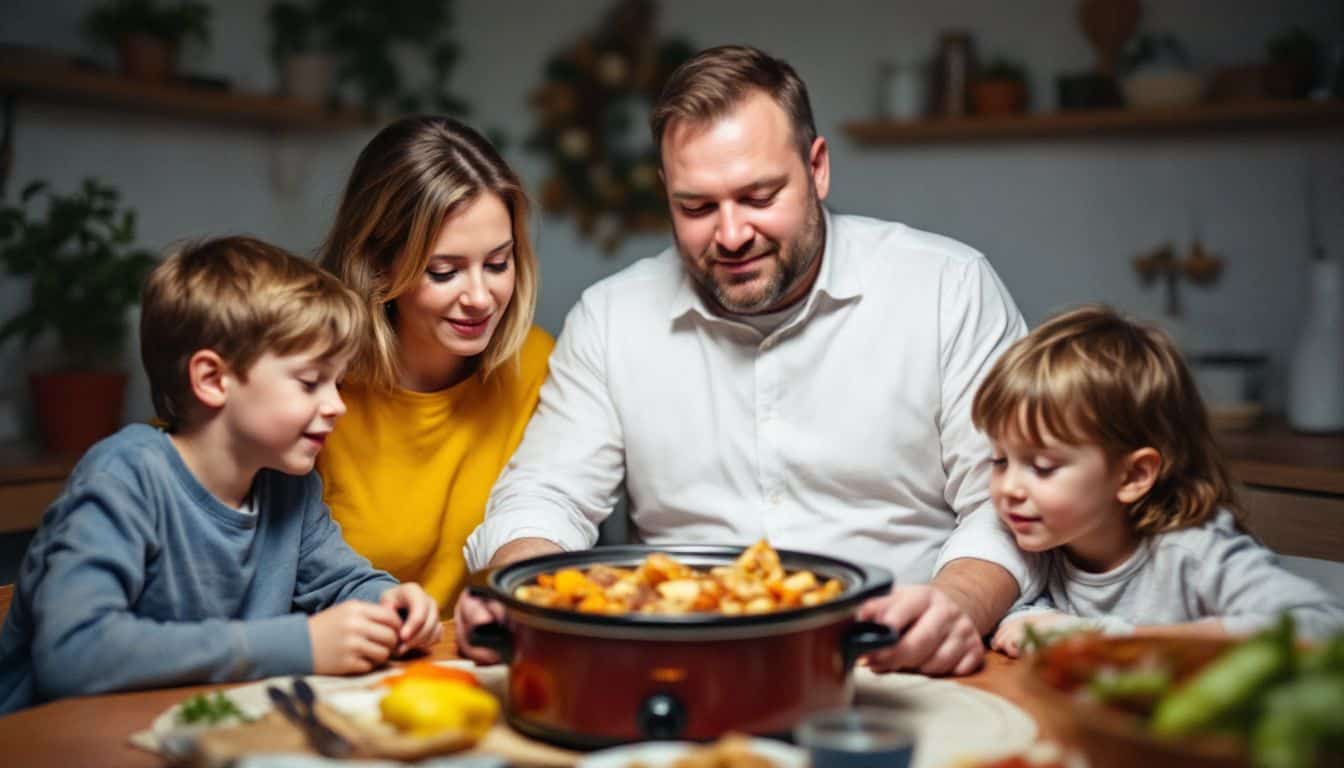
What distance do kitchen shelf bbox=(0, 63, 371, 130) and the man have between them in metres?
1.84

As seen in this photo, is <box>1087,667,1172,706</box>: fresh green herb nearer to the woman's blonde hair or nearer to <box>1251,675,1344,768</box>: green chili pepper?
<box>1251,675,1344,768</box>: green chili pepper

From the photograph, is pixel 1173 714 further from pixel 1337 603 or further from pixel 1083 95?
pixel 1083 95

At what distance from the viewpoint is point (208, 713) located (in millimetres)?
1210

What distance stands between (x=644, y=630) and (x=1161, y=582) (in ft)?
2.62

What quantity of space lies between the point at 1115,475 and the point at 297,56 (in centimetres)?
339

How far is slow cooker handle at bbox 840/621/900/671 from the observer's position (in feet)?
3.90

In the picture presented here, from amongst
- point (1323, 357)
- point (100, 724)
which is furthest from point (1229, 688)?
point (1323, 357)

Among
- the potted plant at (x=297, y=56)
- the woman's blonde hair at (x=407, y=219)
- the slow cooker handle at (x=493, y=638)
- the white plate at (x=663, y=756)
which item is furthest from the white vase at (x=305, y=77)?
the white plate at (x=663, y=756)

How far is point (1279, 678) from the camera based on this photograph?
82 cm

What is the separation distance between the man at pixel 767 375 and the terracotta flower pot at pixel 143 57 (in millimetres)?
2014

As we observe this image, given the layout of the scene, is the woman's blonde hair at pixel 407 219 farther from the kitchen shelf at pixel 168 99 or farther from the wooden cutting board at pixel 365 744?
the kitchen shelf at pixel 168 99

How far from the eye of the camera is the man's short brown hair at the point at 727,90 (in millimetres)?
1958

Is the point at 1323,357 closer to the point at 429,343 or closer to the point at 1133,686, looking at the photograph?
the point at 429,343

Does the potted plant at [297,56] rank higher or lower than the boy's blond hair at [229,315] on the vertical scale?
higher
